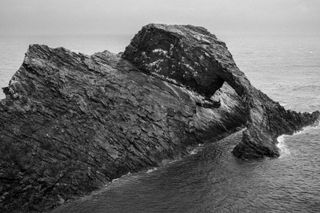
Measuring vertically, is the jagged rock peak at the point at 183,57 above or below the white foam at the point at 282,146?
above

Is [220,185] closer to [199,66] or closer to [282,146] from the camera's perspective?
[282,146]

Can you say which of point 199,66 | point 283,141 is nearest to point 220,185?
point 283,141

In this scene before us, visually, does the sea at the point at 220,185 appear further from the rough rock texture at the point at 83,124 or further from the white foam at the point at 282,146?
the rough rock texture at the point at 83,124

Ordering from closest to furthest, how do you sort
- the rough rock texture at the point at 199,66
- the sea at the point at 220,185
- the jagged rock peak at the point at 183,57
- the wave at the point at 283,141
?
the sea at the point at 220,185 < the wave at the point at 283,141 < the rough rock texture at the point at 199,66 < the jagged rock peak at the point at 183,57

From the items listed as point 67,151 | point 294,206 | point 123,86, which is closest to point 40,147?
point 67,151

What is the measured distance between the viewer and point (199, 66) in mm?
66625

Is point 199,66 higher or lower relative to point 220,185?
higher

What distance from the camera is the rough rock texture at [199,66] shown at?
64.1 meters

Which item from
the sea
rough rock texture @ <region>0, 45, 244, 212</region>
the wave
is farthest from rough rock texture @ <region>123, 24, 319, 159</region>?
the sea

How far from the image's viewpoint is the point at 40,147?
164 ft

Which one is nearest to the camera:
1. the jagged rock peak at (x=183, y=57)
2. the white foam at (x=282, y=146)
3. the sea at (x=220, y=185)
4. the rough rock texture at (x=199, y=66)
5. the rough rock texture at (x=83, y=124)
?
the sea at (x=220, y=185)

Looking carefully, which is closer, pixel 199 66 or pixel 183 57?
pixel 199 66

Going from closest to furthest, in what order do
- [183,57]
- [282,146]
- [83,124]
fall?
1. [83,124]
2. [282,146]
3. [183,57]

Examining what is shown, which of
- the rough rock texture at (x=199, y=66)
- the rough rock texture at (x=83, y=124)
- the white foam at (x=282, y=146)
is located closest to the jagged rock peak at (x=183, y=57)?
the rough rock texture at (x=199, y=66)
